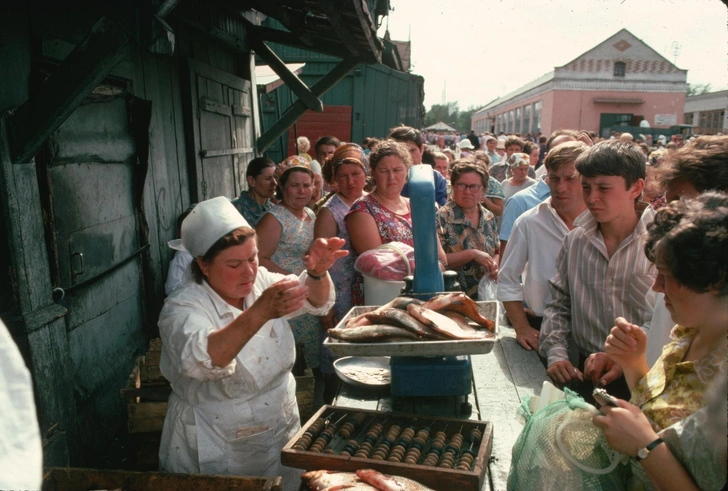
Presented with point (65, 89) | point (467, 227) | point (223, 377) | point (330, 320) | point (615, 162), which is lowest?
point (330, 320)

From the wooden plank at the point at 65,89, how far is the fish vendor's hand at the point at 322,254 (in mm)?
1463

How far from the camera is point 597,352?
2693 mm

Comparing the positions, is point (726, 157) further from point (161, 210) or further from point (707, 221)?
point (161, 210)

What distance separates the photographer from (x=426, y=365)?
2396 mm

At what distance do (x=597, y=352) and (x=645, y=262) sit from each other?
1.60ft

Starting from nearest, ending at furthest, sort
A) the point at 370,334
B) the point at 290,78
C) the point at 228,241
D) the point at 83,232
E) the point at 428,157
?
the point at 370,334 < the point at 228,241 < the point at 83,232 < the point at 428,157 < the point at 290,78

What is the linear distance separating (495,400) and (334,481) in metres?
1.00

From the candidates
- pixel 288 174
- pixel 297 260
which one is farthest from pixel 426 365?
pixel 288 174

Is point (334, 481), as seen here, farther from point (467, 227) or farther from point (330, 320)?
point (467, 227)

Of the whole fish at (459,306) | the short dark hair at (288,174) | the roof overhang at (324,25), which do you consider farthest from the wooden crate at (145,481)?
the roof overhang at (324,25)

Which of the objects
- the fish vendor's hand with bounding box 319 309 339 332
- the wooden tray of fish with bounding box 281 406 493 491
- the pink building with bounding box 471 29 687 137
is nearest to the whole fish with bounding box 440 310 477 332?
the wooden tray of fish with bounding box 281 406 493 491

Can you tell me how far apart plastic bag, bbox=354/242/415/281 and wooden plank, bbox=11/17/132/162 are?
1.71 meters

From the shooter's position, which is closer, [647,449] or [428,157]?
[647,449]

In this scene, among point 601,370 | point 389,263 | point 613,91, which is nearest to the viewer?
point 601,370
